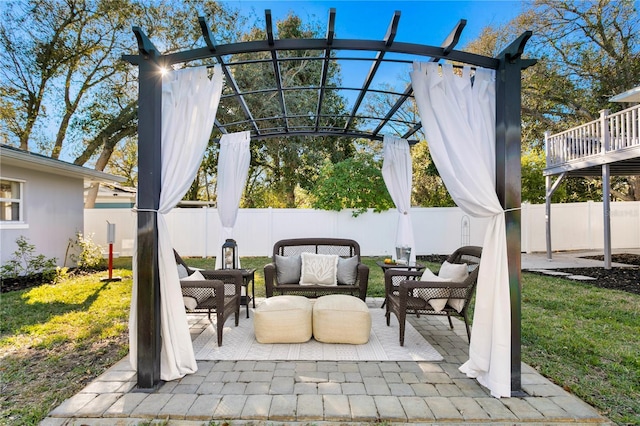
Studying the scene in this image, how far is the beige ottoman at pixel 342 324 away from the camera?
338cm

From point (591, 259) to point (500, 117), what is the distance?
9180mm

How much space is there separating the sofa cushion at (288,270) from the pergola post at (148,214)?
2.28 metres

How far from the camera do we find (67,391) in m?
2.55

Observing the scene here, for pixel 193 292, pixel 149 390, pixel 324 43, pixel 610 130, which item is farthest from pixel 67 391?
pixel 610 130

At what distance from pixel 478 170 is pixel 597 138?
840 centimetres

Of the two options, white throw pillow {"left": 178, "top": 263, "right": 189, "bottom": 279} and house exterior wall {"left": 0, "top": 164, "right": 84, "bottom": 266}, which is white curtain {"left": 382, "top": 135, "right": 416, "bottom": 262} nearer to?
white throw pillow {"left": 178, "top": 263, "right": 189, "bottom": 279}

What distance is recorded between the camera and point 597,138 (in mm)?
8648

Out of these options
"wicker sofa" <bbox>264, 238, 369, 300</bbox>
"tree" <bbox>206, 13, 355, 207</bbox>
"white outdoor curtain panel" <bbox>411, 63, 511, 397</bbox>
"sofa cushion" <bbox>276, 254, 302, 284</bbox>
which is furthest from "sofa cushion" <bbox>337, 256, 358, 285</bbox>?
"tree" <bbox>206, 13, 355, 207</bbox>

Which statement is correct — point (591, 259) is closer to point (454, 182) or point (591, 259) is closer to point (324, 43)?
point (454, 182)

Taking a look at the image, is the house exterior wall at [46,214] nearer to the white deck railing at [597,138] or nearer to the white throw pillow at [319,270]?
the white throw pillow at [319,270]

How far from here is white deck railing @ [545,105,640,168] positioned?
774cm

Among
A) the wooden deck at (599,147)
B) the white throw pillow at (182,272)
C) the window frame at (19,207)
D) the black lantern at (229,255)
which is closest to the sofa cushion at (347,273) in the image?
the black lantern at (229,255)

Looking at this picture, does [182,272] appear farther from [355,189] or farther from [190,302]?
[355,189]

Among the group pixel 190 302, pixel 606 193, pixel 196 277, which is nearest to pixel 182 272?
pixel 196 277
